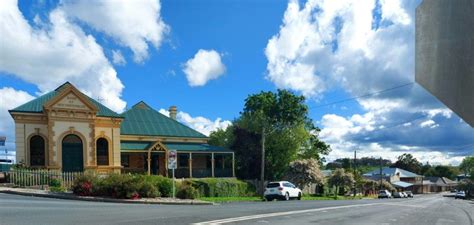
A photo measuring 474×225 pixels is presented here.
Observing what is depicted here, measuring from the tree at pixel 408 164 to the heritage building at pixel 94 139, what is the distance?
126 metres

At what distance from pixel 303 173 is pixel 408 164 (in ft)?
394

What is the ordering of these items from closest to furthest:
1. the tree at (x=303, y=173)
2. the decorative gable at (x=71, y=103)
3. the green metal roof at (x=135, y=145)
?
the decorative gable at (x=71, y=103) → the green metal roof at (x=135, y=145) → the tree at (x=303, y=173)

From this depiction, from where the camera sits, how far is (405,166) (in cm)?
15838

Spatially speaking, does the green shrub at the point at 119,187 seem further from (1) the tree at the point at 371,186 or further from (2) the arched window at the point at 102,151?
(1) the tree at the point at 371,186

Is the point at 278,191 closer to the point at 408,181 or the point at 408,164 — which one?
the point at 408,181

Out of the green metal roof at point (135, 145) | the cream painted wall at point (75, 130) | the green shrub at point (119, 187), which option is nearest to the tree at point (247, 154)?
the green metal roof at point (135, 145)

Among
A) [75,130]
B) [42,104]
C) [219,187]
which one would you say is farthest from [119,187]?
[219,187]

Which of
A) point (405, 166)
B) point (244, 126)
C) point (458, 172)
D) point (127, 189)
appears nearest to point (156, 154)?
point (244, 126)

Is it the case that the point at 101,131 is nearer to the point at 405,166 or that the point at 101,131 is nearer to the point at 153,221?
the point at 153,221

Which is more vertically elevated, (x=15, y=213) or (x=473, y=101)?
(x=473, y=101)

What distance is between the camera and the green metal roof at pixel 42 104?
113ft

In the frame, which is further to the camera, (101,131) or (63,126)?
(101,131)

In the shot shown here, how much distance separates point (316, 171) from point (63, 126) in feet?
86.8

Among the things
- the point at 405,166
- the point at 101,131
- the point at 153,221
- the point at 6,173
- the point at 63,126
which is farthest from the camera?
the point at 405,166
